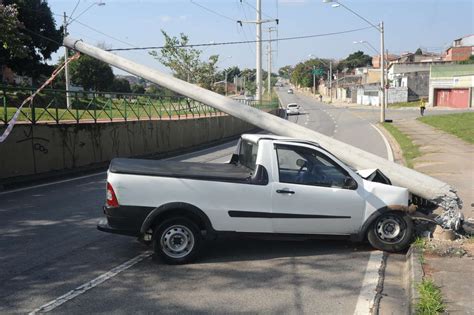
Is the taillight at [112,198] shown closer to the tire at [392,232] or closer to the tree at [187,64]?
the tire at [392,232]

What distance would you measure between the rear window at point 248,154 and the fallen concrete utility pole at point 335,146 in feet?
5.53

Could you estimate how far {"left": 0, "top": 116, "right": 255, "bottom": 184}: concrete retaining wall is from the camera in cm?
1362

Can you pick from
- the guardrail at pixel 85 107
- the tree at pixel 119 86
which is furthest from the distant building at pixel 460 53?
→ the guardrail at pixel 85 107

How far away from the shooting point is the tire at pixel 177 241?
6.50m

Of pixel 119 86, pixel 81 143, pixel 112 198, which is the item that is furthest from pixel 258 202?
pixel 119 86

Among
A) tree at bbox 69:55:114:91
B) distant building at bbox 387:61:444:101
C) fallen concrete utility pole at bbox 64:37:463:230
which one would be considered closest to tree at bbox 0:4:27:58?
fallen concrete utility pole at bbox 64:37:463:230

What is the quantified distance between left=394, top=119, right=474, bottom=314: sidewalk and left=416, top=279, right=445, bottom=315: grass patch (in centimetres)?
7

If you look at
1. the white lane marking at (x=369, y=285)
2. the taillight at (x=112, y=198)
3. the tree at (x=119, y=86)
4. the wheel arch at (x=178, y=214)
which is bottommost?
the white lane marking at (x=369, y=285)

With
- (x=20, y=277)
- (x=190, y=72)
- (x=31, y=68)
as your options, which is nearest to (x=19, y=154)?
(x=20, y=277)

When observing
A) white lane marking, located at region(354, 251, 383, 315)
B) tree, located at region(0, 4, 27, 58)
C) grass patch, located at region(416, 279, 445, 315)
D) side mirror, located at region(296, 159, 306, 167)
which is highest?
tree, located at region(0, 4, 27, 58)

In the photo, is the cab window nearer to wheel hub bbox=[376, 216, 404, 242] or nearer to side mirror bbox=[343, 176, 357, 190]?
side mirror bbox=[343, 176, 357, 190]

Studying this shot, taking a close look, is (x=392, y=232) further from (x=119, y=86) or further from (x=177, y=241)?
(x=119, y=86)

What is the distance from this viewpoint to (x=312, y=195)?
6.77 meters

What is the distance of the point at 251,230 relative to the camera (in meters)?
6.69
